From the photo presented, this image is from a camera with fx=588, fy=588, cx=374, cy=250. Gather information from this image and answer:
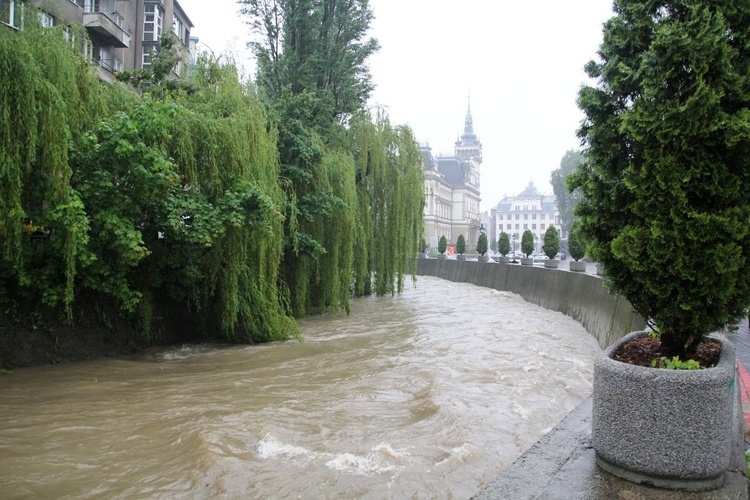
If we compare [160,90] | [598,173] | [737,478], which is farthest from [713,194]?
[160,90]

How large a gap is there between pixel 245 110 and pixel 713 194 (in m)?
10.3

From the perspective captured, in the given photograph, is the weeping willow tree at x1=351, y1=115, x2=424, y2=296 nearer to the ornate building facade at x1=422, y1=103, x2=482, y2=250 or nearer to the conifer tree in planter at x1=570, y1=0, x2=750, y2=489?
the conifer tree in planter at x1=570, y1=0, x2=750, y2=489

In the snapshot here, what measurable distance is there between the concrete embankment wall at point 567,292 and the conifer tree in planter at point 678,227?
6.11ft

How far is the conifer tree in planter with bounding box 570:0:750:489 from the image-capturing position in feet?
12.5

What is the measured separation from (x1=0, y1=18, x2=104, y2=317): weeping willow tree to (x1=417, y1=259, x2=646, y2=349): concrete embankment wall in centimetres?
817

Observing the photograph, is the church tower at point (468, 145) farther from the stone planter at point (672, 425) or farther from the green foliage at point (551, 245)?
the stone planter at point (672, 425)

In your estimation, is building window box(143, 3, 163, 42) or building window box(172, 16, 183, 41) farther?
building window box(172, 16, 183, 41)

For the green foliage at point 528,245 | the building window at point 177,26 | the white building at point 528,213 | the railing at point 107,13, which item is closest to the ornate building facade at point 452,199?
the white building at point 528,213

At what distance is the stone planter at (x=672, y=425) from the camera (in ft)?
12.4

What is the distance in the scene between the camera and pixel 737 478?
3.93 meters

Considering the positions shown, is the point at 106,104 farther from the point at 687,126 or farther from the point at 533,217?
the point at 533,217

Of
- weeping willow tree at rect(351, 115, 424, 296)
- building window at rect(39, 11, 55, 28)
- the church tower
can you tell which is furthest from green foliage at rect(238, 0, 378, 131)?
the church tower

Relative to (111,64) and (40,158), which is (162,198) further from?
(111,64)

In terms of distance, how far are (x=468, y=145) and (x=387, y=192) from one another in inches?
5001
